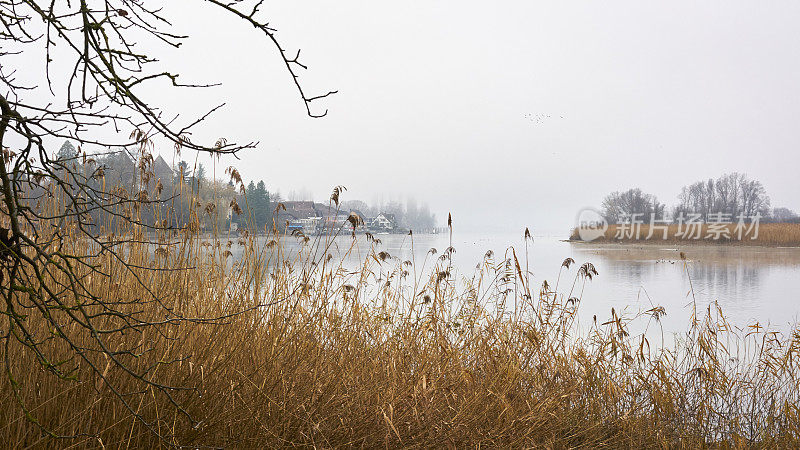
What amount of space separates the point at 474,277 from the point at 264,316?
7.08 ft

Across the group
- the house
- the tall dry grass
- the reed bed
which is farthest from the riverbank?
the reed bed

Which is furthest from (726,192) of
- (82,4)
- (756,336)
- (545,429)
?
(82,4)

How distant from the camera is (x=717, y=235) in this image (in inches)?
839

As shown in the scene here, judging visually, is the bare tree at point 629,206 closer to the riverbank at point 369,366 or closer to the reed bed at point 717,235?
the reed bed at point 717,235

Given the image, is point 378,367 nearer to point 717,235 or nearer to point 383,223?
point 383,223

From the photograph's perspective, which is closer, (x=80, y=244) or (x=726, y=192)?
(x=80, y=244)

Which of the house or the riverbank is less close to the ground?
the house

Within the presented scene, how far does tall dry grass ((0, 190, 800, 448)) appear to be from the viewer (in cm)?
222

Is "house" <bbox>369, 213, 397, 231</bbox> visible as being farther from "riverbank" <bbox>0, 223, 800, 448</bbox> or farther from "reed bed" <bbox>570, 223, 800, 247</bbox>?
"reed bed" <bbox>570, 223, 800, 247</bbox>

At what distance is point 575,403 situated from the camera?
357cm

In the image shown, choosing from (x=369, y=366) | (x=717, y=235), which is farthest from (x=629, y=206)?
(x=369, y=366)

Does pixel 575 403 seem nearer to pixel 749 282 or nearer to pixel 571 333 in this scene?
pixel 571 333

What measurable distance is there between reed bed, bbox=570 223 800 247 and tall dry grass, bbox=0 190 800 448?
17485 mm

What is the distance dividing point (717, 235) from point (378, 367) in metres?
22.7
